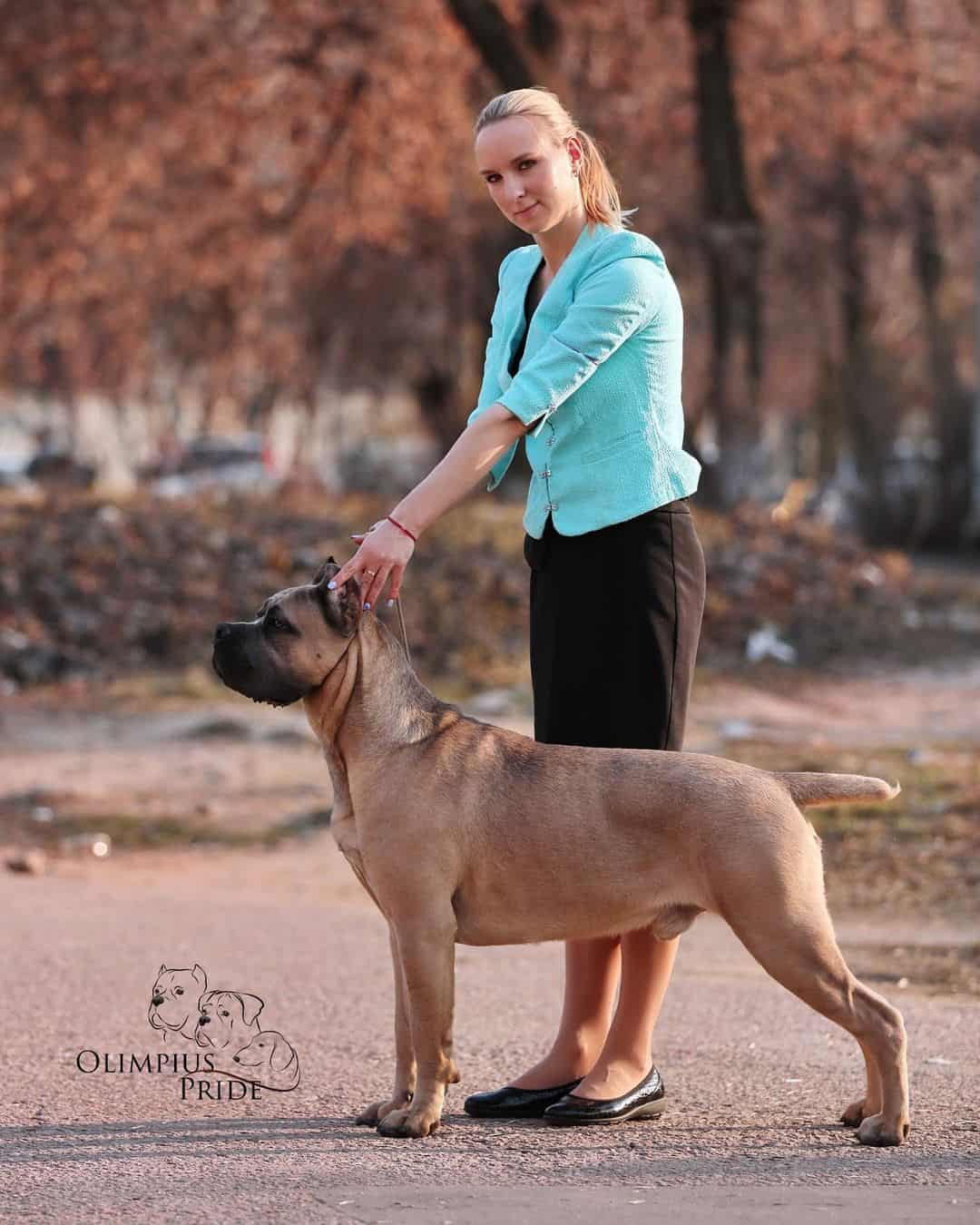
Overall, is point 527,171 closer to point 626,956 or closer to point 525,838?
point 525,838

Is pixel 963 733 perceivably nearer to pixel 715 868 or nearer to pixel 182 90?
pixel 715 868

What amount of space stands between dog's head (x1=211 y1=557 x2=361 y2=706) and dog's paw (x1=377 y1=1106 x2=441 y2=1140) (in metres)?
1.08

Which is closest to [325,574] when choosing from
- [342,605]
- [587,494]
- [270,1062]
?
[342,605]

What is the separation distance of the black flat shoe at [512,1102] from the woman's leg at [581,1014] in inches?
0.9

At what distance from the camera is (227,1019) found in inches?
230

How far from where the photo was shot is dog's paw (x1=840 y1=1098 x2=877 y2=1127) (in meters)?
4.64

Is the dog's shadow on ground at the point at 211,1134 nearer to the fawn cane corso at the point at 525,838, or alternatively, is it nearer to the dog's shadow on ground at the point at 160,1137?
the dog's shadow on ground at the point at 160,1137

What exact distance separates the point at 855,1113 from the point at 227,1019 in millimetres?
2143

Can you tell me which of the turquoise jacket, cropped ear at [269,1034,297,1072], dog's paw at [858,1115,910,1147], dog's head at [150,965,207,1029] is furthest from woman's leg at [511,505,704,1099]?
dog's head at [150,965,207,1029]

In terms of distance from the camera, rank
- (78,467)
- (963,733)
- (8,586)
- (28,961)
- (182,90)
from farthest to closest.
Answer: (78,467), (182,90), (8,586), (963,733), (28,961)

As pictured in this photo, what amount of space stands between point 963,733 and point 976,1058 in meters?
7.32

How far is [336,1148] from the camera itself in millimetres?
4473

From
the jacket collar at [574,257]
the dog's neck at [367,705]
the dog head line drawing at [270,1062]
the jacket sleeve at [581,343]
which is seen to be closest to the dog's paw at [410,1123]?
the dog head line drawing at [270,1062]

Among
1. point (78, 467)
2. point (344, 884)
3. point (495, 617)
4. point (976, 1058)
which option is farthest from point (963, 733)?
point (78, 467)
